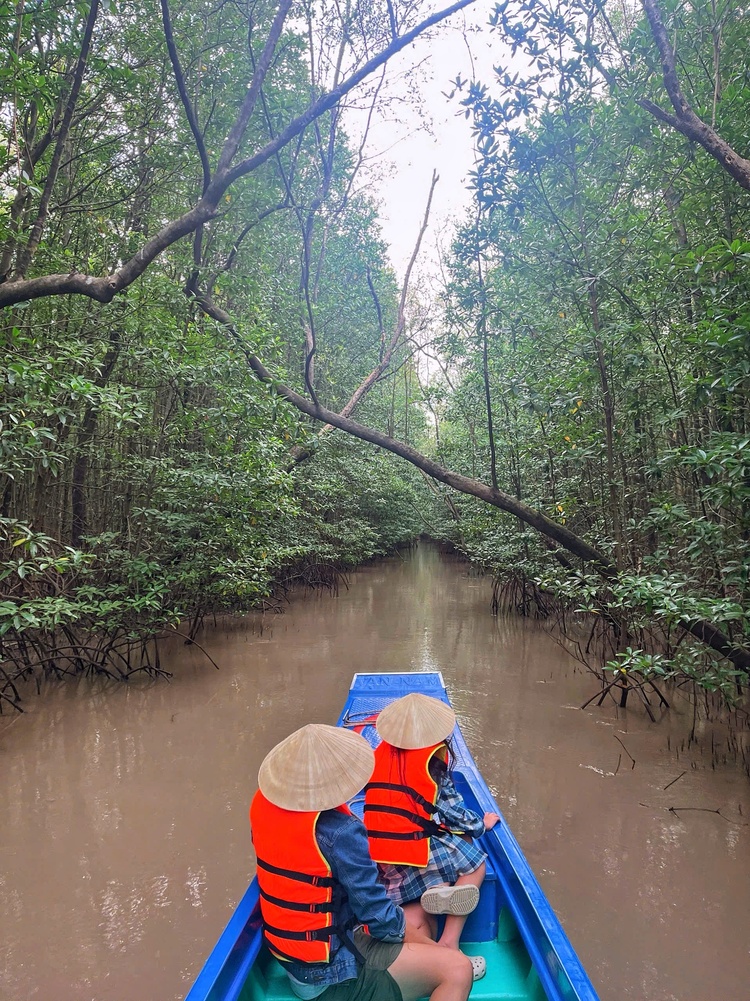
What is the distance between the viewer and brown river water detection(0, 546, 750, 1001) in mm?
2357

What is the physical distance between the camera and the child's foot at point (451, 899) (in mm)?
1946

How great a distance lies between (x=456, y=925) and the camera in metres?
1.96

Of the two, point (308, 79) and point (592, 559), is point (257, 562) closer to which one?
point (592, 559)

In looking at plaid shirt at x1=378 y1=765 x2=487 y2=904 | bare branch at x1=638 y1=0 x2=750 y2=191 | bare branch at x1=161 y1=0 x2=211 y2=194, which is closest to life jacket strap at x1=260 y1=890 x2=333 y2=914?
plaid shirt at x1=378 y1=765 x2=487 y2=904

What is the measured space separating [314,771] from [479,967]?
1016mm

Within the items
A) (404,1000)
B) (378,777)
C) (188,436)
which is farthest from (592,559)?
(188,436)

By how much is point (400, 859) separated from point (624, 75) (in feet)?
17.0

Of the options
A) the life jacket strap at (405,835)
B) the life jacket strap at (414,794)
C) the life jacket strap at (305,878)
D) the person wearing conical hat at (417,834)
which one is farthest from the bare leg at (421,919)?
the life jacket strap at (305,878)

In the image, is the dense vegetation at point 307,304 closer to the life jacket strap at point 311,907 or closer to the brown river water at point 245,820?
the brown river water at point 245,820

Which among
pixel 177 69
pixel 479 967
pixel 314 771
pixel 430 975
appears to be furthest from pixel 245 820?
pixel 177 69

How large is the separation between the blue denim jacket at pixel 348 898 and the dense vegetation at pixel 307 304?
2.50 m

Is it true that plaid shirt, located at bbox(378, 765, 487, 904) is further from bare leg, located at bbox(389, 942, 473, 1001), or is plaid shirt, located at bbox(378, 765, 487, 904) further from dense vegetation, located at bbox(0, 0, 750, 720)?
dense vegetation, located at bbox(0, 0, 750, 720)

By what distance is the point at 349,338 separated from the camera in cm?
1320

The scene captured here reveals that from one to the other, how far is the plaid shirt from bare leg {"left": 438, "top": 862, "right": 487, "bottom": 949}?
0.08 ft
